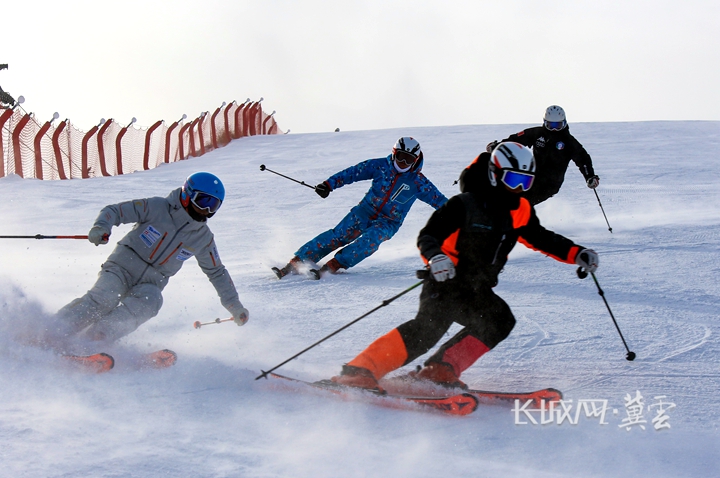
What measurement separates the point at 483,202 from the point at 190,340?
2.32 meters

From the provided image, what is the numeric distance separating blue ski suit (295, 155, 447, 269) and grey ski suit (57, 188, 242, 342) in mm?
2413

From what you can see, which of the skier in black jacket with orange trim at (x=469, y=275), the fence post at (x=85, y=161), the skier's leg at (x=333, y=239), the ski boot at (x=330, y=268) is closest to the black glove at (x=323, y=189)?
the skier's leg at (x=333, y=239)

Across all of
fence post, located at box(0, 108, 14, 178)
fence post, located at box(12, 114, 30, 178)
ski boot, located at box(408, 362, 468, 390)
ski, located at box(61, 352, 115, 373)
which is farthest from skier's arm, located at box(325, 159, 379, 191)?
fence post, located at box(12, 114, 30, 178)

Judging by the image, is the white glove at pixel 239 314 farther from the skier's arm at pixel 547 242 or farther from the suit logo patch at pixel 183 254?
the skier's arm at pixel 547 242

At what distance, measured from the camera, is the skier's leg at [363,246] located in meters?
7.15

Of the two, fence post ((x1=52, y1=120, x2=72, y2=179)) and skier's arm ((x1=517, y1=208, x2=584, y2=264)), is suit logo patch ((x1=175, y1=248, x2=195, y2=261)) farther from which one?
fence post ((x1=52, y1=120, x2=72, y2=179))

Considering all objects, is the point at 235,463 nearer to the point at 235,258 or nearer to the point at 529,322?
the point at 529,322

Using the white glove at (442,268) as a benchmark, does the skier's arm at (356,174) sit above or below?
below

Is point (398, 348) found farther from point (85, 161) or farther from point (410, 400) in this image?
point (85, 161)

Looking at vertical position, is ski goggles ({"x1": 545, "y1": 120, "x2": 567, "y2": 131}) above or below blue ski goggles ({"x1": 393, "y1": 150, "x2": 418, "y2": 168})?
above

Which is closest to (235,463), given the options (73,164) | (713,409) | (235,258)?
(713,409)

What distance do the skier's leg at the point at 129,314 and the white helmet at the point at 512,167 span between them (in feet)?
7.61

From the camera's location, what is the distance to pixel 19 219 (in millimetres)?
11078

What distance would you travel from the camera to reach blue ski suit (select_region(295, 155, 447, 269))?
23.4ft
